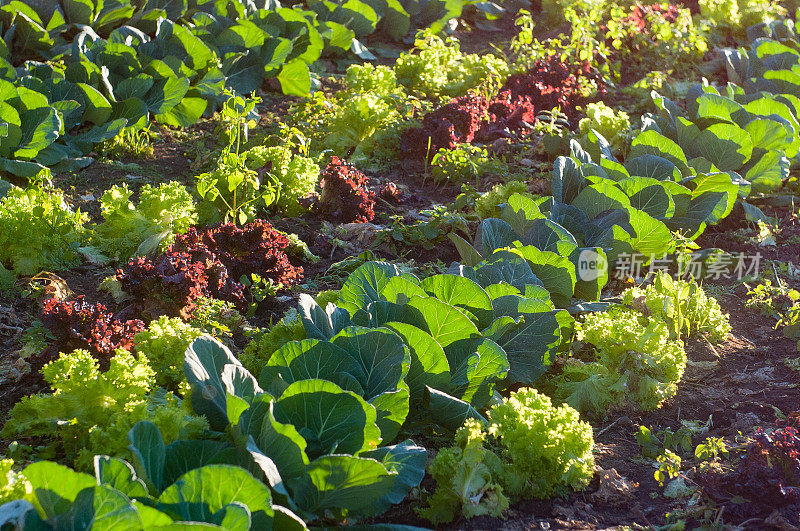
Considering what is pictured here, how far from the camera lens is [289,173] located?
5012mm

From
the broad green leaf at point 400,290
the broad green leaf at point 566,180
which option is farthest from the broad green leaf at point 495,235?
the broad green leaf at point 400,290

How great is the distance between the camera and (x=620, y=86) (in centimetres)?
802

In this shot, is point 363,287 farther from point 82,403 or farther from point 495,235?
point 82,403

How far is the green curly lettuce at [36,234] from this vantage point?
405cm

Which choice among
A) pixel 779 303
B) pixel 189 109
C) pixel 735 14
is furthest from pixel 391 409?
pixel 735 14

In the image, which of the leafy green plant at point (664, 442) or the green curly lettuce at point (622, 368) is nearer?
the leafy green plant at point (664, 442)

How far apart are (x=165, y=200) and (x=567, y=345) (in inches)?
98.1

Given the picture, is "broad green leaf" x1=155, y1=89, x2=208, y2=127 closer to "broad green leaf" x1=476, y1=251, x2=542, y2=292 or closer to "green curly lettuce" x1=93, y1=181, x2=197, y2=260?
"green curly lettuce" x1=93, y1=181, x2=197, y2=260

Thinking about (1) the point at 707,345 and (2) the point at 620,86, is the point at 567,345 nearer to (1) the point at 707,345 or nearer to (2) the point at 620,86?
(1) the point at 707,345

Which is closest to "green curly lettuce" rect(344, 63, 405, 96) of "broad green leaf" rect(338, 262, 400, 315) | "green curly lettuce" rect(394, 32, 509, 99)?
"green curly lettuce" rect(394, 32, 509, 99)

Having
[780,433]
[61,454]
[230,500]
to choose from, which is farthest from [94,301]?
[780,433]

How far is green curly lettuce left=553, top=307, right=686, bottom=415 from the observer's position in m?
3.44

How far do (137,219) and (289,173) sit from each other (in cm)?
109

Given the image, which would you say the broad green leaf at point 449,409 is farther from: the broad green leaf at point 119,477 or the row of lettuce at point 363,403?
the broad green leaf at point 119,477
